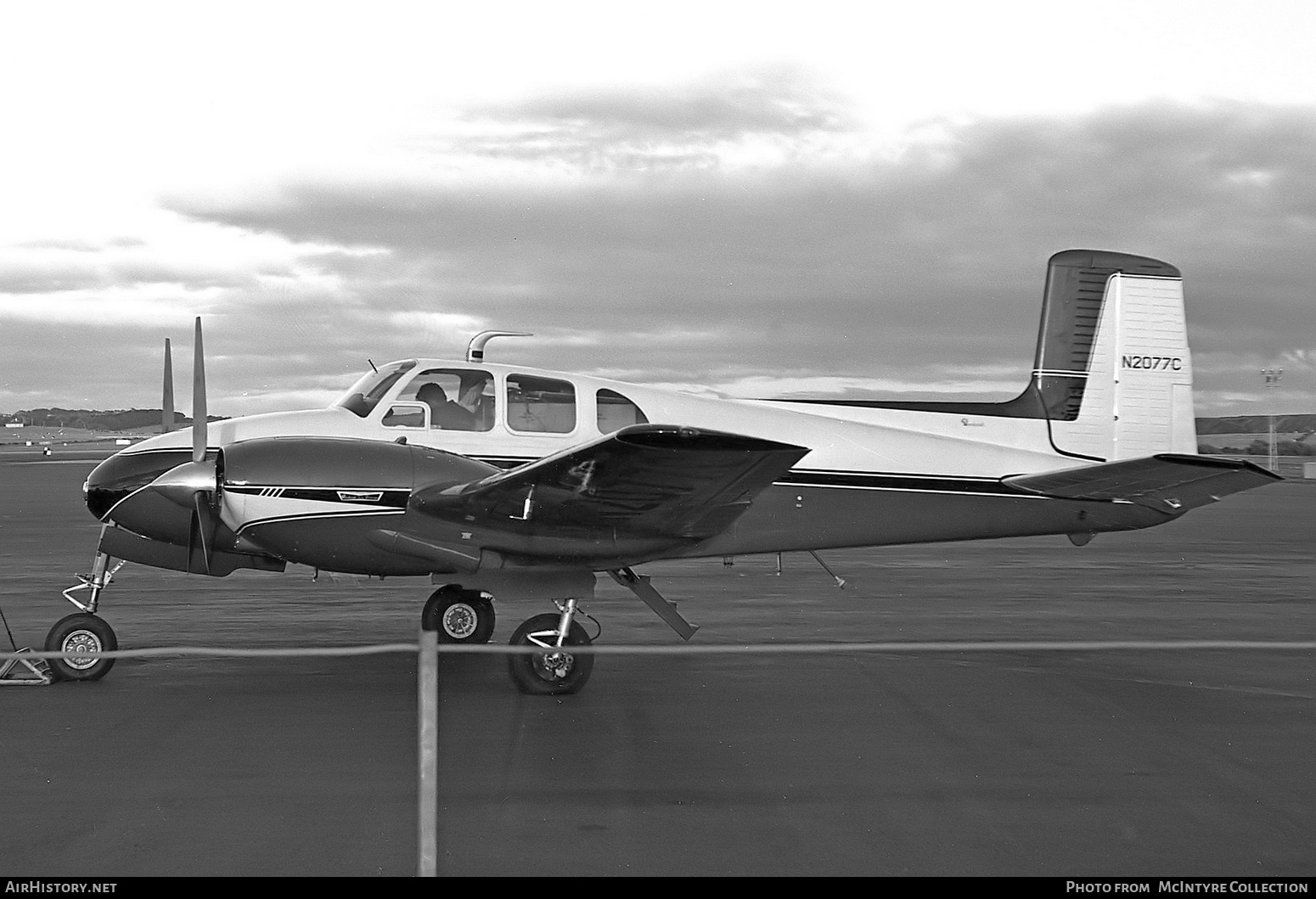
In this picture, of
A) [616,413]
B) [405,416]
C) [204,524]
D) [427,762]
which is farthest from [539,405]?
[427,762]

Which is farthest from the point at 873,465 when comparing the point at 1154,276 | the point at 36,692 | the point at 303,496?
the point at 36,692

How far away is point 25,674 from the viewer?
31.2 ft

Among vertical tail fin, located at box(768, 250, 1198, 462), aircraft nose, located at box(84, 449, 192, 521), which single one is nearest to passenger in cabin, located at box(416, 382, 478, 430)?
aircraft nose, located at box(84, 449, 192, 521)

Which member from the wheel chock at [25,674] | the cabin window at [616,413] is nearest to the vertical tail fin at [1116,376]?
the cabin window at [616,413]

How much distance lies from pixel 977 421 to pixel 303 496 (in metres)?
6.33

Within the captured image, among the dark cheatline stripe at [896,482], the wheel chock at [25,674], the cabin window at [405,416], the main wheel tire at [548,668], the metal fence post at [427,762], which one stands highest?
the cabin window at [405,416]

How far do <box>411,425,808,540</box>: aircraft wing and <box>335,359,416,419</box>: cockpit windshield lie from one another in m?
1.56

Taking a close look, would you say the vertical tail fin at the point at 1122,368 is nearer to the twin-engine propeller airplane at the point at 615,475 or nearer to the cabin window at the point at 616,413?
the twin-engine propeller airplane at the point at 615,475

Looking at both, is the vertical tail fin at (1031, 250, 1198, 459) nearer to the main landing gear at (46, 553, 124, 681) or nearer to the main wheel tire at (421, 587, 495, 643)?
the main wheel tire at (421, 587, 495, 643)

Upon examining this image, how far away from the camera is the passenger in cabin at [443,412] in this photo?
10203 mm

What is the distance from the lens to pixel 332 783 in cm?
656

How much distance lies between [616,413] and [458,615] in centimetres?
244

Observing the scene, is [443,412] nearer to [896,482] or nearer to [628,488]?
[628,488]

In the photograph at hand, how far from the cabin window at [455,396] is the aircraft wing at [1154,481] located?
188 inches
